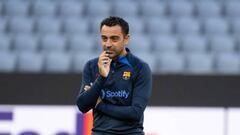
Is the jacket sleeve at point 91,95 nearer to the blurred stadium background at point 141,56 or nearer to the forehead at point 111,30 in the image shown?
the forehead at point 111,30

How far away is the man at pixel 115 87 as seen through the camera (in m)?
3.09

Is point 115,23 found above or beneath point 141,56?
above

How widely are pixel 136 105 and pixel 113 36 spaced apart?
359 mm

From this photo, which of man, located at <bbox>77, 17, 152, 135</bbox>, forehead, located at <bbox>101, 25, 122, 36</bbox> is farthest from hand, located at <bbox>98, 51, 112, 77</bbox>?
forehead, located at <bbox>101, 25, 122, 36</bbox>

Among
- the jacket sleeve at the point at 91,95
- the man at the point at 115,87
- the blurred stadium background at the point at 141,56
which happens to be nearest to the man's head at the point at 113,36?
the man at the point at 115,87

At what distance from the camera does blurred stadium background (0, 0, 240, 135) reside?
5.70 meters

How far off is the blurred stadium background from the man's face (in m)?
2.51

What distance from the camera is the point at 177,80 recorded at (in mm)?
5883

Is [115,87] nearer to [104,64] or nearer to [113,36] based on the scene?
[104,64]

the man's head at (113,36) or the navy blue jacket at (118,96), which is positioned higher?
the man's head at (113,36)

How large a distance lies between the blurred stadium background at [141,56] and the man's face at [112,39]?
2.51 metres

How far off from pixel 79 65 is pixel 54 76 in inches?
59.3

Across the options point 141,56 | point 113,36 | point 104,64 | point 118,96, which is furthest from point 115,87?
point 141,56

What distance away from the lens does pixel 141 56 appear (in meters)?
7.40
